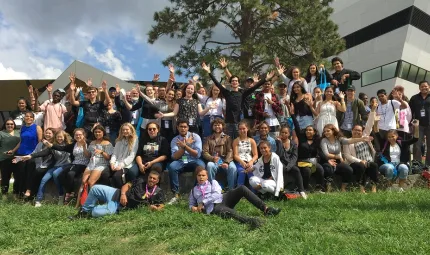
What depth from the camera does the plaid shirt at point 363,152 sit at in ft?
23.7

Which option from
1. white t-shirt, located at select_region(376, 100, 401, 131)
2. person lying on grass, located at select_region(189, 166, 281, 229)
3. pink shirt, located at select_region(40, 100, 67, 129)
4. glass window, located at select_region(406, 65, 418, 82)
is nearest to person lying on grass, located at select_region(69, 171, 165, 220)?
person lying on grass, located at select_region(189, 166, 281, 229)

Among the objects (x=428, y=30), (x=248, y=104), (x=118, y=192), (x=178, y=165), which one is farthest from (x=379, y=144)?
(x=428, y=30)

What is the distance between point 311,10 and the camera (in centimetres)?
1384

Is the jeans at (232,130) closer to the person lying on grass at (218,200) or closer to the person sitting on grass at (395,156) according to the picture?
the person lying on grass at (218,200)

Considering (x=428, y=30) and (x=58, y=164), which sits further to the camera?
(x=428, y=30)

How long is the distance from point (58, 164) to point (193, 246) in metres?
4.24

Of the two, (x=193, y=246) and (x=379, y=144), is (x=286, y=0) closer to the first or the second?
(x=379, y=144)

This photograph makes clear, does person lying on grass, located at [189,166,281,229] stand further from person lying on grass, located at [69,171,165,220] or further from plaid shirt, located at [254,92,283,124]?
plaid shirt, located at [254,92,283,124]

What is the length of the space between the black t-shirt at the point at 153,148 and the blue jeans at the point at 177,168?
0.29 m

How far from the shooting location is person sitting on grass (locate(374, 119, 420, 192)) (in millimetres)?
7191

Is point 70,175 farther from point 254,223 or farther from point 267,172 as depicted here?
point 254,223

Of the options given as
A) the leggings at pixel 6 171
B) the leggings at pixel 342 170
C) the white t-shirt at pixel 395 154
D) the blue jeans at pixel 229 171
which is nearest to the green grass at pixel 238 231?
the blue jeans at pixel 229 171

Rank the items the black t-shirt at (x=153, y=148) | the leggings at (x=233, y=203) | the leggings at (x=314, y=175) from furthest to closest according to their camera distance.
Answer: the leggings at (x=314, y=175)
the black t-shirt at (x=153, y=148)
the leggings at (x=233, y=203)

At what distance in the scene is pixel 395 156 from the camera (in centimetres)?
749
